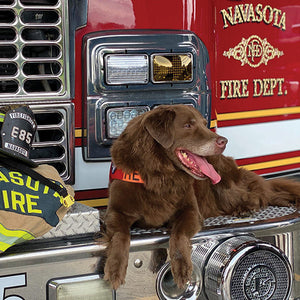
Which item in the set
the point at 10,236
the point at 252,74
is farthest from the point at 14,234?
the point at 252,74

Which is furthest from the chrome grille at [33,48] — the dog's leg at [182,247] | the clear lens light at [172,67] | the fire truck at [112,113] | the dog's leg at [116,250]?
the dog's leg at [182,247]

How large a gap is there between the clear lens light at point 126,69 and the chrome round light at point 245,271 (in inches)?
33.9

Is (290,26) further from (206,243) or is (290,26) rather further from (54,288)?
(54,288)

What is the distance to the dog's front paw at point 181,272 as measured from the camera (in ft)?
8.29

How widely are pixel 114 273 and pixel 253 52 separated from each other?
170cm

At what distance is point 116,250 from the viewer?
8.11 feet

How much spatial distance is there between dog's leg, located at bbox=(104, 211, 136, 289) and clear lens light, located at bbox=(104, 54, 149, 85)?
0.69 m

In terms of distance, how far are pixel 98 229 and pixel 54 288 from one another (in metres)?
0.31

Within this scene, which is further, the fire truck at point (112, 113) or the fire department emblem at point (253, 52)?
the fire department emblem at point (253, 52)

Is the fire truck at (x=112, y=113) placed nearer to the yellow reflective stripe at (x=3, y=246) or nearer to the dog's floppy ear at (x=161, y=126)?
the yellow reflective stripe at (x=3, y=246)

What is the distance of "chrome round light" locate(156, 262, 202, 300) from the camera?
8.64 feet

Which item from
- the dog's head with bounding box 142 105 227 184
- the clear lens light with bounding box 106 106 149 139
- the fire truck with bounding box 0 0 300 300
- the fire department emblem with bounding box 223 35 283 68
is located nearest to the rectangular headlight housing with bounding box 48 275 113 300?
the fire truck with bounding box 0 0 300 300

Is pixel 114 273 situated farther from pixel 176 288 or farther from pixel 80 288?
pixel 176 288

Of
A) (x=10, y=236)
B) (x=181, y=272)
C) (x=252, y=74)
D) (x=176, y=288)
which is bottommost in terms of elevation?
(x=176, y=288)
